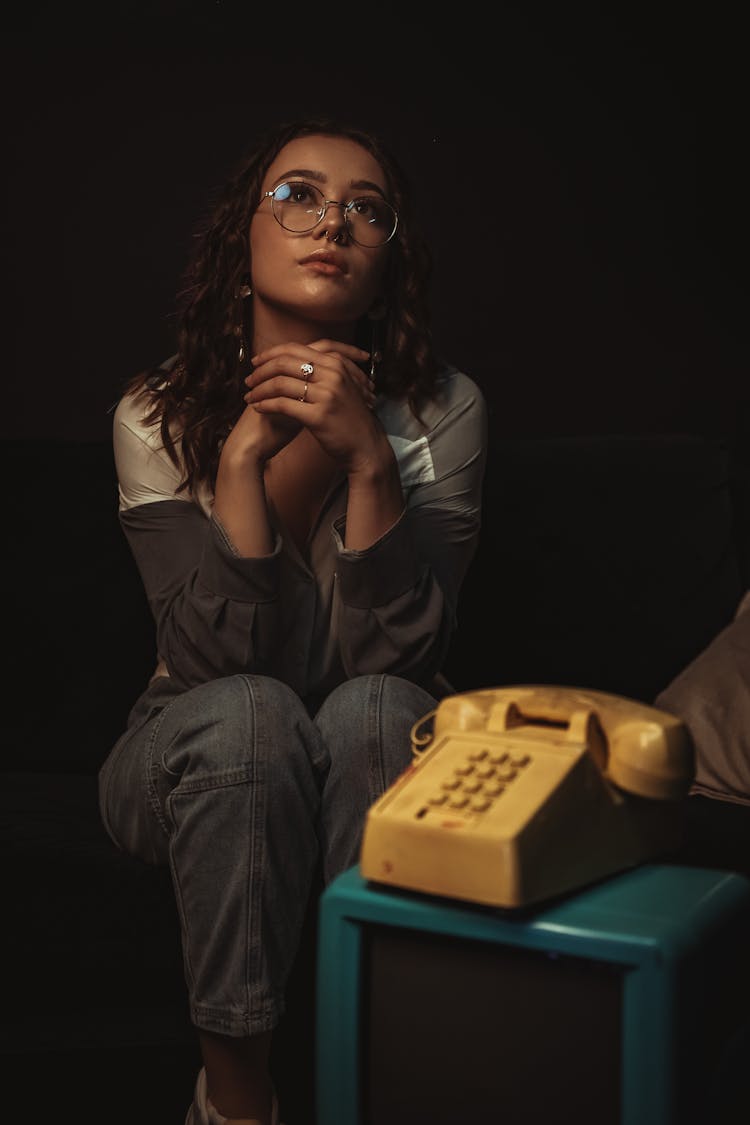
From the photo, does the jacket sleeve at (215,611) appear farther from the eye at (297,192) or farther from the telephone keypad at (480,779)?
the telephone keypad at (480,779)

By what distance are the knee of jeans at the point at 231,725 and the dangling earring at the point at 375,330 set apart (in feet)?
2.13

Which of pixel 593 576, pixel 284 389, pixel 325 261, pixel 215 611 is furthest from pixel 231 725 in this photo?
pixel 593 576

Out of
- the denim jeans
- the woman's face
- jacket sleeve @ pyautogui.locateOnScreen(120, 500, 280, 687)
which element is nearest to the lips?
the woman's face

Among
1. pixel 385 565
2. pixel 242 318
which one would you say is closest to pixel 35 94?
pixel 242 318

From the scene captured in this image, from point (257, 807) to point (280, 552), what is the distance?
40 centimetres

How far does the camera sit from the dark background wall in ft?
8.89

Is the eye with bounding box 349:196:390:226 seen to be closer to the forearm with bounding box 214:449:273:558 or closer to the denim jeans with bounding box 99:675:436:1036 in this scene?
the forearm with bounding box 214:449:273:558

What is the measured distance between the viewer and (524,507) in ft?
7.64

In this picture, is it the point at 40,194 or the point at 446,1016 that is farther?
the point at 40,194

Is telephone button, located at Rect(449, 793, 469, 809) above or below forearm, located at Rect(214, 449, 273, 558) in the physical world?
below

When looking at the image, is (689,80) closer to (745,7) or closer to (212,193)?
(745,7)

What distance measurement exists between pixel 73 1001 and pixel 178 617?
0.50 m

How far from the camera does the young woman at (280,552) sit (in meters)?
1.47

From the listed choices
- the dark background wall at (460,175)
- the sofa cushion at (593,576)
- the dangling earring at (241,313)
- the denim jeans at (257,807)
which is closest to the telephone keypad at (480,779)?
the denim jeans at (257,807)
